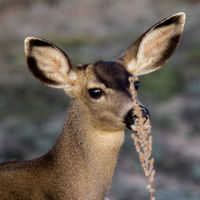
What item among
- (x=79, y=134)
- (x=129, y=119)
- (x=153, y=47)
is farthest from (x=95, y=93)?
(x=153, y=47)

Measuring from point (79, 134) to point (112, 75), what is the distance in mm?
605

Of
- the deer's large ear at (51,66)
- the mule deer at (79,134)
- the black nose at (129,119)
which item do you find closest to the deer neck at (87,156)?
the mule deer at (79,134)

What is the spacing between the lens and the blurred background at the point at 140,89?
12156 mm

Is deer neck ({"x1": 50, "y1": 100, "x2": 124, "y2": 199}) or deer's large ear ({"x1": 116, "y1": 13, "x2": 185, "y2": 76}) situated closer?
deer neck ({"x1": 50, "y1": 100, "x2": 124, "y2": 199})

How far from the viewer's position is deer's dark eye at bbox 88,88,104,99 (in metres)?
5.04

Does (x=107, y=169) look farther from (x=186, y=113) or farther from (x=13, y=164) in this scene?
(x=186, y=113)

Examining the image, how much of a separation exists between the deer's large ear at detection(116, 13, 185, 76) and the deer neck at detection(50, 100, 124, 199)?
0.77 m

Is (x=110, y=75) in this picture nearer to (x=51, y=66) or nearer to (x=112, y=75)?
(x=112, y=75)

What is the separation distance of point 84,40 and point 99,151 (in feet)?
53.0

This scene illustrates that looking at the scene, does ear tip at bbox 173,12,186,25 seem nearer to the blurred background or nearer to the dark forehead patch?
the dark forehead patch

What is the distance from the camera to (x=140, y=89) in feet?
55.9

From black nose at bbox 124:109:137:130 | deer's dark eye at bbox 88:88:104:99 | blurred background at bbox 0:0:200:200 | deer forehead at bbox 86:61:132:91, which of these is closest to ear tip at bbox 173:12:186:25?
deer forehead at bbox 86:61:132:91

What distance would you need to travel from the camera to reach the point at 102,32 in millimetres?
21453

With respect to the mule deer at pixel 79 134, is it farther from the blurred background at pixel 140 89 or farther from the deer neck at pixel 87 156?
the blurred background at pixel 140 89
